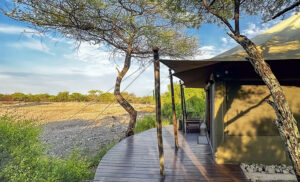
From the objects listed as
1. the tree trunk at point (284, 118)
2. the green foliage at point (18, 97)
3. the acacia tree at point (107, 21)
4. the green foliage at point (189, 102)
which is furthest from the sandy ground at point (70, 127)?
the tree trunk at point (284, 118)

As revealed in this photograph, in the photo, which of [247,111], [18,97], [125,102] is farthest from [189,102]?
[18,97]

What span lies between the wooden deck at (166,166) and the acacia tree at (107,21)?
12.3ft

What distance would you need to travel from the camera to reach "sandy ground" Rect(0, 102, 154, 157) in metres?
9.65

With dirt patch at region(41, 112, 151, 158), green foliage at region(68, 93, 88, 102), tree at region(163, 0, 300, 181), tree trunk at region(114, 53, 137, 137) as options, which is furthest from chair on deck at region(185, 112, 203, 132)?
green foliage at region(68, 93, 88, 102)

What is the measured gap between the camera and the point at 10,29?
677 cm

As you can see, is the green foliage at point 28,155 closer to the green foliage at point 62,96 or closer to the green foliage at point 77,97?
the green foliage at point 62,96

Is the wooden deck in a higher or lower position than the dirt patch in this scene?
higher

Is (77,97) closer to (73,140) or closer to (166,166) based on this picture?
(73,140)

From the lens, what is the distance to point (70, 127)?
52.4 ft

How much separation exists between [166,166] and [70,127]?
46.8 ft

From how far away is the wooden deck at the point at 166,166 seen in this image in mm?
3131

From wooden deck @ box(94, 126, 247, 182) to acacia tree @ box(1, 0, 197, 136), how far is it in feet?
12.3

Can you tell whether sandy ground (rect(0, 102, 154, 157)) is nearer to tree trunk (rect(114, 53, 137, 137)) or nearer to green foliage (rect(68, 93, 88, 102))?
green foliage (rect(68, 93, 88, 102))

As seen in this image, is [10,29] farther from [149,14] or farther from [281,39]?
[281,39]
